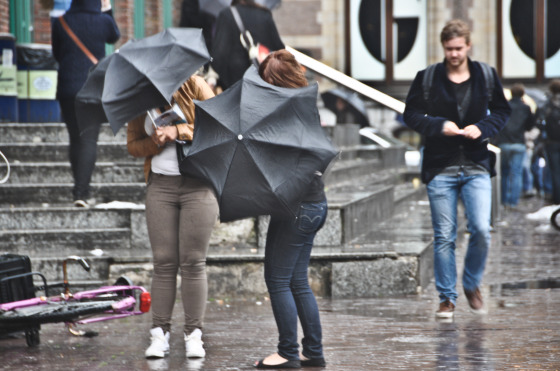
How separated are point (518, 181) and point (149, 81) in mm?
12254

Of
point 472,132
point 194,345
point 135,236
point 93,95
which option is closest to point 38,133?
A: point 135,236

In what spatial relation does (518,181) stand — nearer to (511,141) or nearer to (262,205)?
(511,141)

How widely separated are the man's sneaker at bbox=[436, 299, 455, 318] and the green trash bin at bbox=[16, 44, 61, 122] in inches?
291

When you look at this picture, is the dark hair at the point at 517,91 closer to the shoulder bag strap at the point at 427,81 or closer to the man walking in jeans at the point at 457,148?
the man walking in jeans at the point at 457,148

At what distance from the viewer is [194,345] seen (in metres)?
6.40

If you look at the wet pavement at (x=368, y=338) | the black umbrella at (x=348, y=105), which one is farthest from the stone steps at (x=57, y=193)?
the black umbrella at (x=348, y=105)

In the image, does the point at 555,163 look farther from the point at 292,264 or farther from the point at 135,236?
the point at 292,264

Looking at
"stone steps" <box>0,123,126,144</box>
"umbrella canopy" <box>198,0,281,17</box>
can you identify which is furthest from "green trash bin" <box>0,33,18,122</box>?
"umbrella canopy" <box>198,0,281,17</box>

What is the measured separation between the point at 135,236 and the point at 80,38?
222 cm

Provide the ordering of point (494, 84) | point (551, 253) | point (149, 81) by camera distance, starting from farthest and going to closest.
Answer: point (551, 253) → point (494, 84) → point (149, 81)

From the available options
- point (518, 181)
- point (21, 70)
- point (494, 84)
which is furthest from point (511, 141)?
point (494, 84)

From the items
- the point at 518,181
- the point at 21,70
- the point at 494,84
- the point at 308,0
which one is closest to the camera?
the point at 494,84

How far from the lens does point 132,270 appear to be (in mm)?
8625

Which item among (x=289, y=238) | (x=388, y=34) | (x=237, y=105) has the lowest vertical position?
(x=289, y=238)
